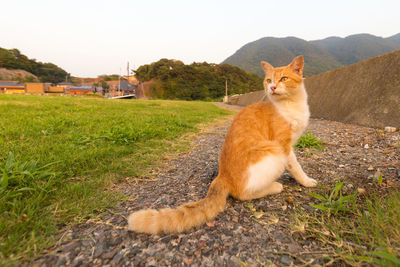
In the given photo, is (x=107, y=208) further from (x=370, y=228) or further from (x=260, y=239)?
(x=370, y=228)

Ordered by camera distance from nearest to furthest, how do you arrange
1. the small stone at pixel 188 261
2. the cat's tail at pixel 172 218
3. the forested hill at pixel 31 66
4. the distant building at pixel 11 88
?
the small stone at pixel 188 261 < the cat's tail at pixel 172 218 < the distant building at pixel 11 88 < the forested hill at pixel 31 66

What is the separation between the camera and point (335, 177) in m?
2.01

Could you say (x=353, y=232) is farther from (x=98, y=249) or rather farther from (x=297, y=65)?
(x=297, y=65)

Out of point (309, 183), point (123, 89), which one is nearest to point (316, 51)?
point (123, 89)

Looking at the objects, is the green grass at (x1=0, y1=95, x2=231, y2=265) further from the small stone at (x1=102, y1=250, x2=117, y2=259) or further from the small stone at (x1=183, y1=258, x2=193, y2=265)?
the small stone at (x1=183, y1=258, x2=193, y2=265)

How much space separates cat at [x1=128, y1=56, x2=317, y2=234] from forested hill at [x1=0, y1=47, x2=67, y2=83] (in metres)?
81.3

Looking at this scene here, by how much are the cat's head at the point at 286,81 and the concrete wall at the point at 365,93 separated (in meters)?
2.66

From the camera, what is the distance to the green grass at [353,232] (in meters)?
0.90

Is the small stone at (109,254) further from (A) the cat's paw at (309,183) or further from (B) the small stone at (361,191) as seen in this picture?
(B) the small stone at (361,191)

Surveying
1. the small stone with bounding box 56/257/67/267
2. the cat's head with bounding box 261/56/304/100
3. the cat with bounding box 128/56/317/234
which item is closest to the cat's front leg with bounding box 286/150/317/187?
the cat with bounding box 128/56/317/234

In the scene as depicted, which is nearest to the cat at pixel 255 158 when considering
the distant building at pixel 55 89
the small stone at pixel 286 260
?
the small stone at pixel 286 260

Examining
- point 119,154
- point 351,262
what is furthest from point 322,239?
point 119,154

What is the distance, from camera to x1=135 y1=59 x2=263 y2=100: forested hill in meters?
34.9

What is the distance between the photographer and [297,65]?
7.54 ft
